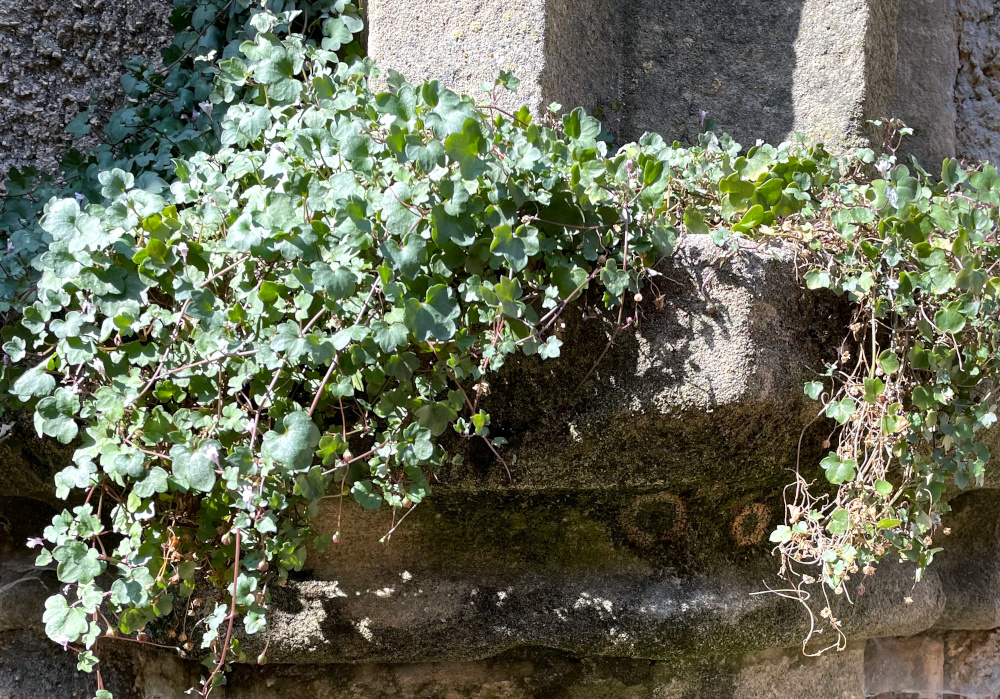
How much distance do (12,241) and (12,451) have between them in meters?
0.30

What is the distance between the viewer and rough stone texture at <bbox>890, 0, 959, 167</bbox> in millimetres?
1912

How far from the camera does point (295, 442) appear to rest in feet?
3.38

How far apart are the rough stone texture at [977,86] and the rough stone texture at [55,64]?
1.69 m

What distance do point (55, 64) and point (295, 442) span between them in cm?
108

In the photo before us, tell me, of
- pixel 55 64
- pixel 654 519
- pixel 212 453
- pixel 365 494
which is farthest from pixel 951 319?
pixel 55 64

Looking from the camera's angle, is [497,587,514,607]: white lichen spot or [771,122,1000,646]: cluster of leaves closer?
[771,122,1000,646]: cluster of leaves

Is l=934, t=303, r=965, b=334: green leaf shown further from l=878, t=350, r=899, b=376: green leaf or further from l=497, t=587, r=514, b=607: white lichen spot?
l=497, t=587, r=514, b=607: white lichen spot

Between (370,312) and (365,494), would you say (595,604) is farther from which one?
(370,312)

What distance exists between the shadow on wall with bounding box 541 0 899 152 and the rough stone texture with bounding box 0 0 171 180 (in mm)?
856

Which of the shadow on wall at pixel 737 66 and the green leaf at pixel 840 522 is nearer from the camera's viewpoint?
the green leaf at pixel 840 522

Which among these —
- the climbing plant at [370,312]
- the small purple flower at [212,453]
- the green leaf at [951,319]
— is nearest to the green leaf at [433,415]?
the climbing plant at [370,312]

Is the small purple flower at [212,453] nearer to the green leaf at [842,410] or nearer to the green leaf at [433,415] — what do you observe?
the green leaf at [433,415]

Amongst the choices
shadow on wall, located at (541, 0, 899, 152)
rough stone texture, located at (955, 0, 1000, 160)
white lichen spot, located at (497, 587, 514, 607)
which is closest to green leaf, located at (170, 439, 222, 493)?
white lichen spot, located at (497, 587, 514, 607)

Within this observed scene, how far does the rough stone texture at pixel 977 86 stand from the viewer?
205 centimetres
